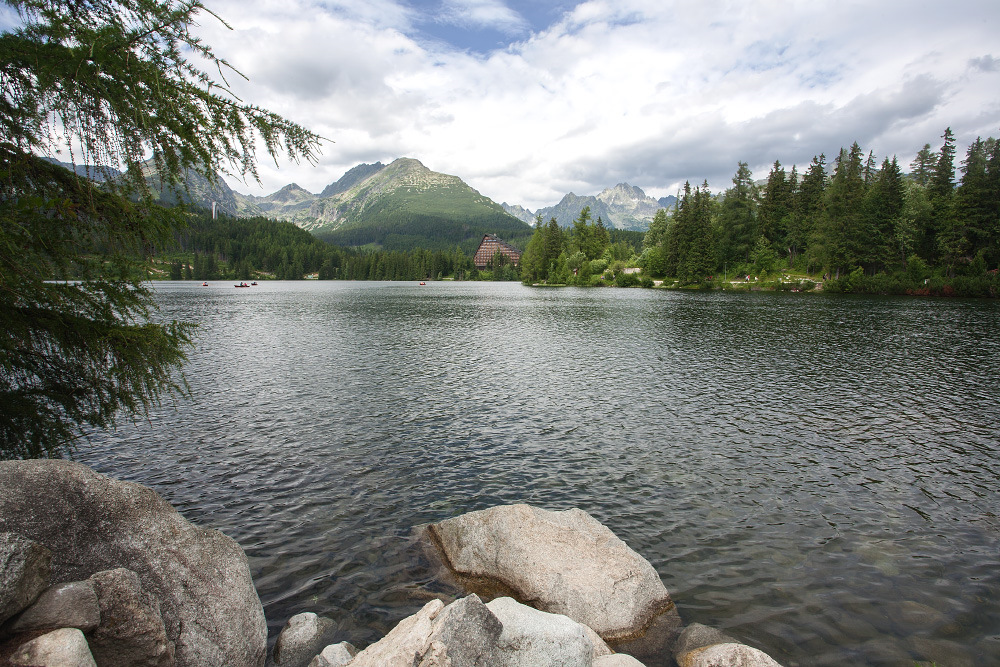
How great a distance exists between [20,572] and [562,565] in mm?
8061

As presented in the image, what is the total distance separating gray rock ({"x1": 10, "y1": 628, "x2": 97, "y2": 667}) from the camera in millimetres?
4684

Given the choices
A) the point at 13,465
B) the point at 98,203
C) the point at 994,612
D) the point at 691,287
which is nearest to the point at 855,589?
the point at 994,612

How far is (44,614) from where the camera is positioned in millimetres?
5180

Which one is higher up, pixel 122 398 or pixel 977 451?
pixel 122 398

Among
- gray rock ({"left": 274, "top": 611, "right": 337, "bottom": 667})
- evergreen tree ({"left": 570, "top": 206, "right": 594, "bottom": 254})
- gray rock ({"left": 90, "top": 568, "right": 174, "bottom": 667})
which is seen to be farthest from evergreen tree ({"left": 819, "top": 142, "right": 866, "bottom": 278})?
gray rock ({"left": 90, "top": 568, "right": 174, "bottom": 667})

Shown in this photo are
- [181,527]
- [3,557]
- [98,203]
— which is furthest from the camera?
[98,203]

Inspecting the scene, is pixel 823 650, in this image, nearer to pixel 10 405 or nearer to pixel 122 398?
pixel 122 398

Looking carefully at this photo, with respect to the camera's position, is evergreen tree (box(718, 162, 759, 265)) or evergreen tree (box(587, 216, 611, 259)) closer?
evergreen tree (box(718, 162, 759, 265))

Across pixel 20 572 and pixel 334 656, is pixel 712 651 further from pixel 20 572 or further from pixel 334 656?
pixel 20 572

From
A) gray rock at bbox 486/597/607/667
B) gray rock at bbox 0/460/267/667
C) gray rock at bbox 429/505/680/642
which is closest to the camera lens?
gray rock at bbox 0/460/267/667

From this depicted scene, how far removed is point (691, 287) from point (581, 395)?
117 metres

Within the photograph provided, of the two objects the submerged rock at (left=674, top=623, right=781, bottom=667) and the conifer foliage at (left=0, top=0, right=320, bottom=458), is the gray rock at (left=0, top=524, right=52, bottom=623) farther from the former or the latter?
the submerged rock at (left=674, top=623, right=781, bottom=667)

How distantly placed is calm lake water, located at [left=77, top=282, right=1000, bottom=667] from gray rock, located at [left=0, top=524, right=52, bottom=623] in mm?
4392

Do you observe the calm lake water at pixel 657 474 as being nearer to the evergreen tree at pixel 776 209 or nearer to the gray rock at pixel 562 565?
the gray rock at pixel 562 565
